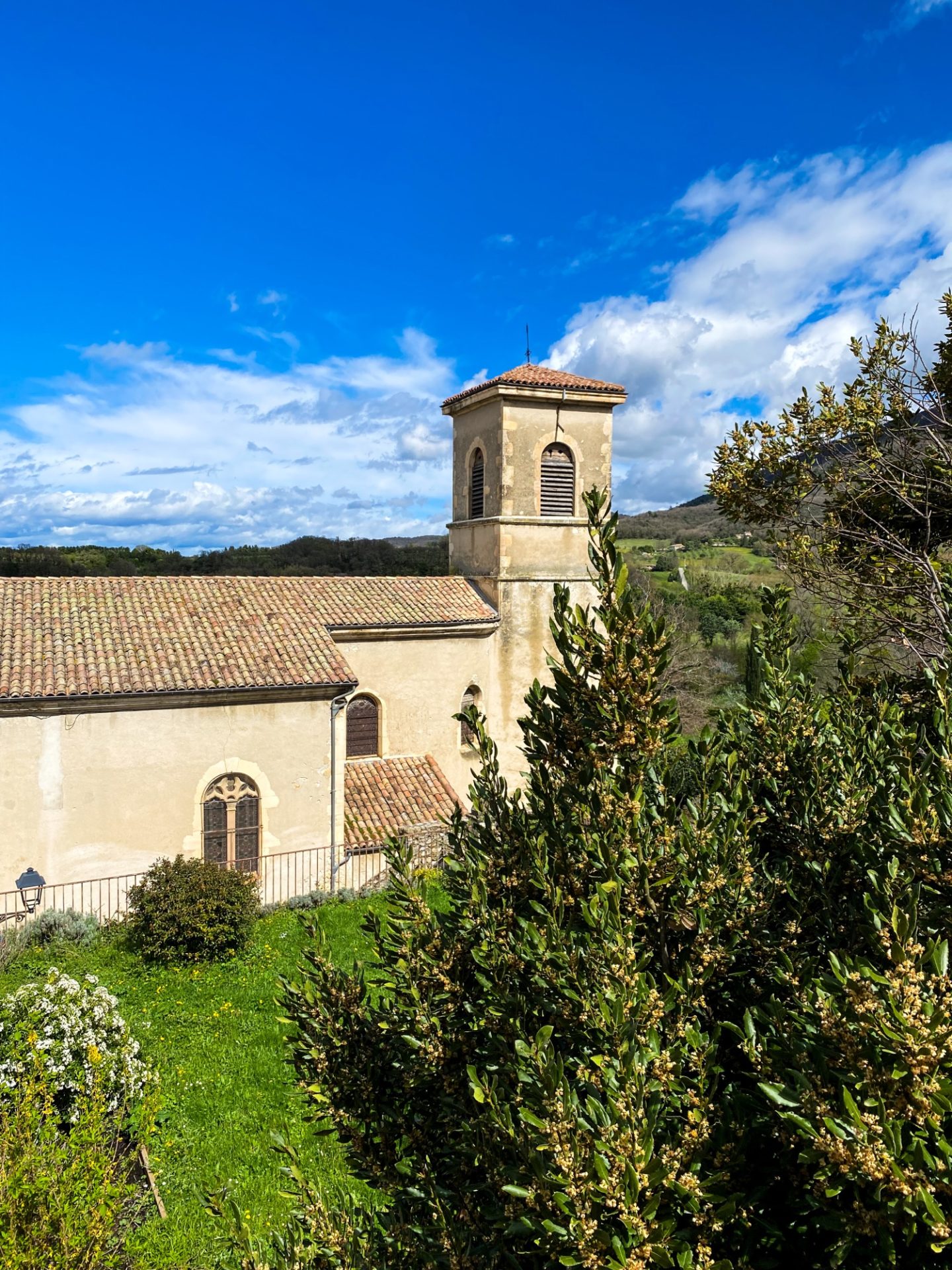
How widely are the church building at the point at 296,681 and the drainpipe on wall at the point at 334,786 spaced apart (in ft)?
0.16

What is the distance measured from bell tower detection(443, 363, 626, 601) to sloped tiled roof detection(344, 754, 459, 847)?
4963 millimetres

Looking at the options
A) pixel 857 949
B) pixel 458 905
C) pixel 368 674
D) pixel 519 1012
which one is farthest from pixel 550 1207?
pixel 368 674

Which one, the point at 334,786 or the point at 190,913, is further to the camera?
the point at 334,786

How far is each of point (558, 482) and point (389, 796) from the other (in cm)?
887

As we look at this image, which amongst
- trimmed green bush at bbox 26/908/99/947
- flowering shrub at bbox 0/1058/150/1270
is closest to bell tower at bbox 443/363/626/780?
trimmed green bush at bbox 26/908/99/947

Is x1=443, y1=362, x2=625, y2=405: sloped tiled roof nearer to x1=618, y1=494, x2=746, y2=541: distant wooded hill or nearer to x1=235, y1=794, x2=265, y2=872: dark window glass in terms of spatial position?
x1=235, y1=794, x2=265, y2=872: dark window glass

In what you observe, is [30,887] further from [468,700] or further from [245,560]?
[245,560]

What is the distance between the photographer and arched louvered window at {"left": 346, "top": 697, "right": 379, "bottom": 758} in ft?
60.1

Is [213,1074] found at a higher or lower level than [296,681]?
lower

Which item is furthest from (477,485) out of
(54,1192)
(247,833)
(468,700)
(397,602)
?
(54,1192)

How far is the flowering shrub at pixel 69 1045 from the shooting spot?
25.2 ft

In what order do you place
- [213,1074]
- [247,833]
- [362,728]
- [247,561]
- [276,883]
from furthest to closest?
[247,561] < [362,728] < [276,883] < [247,833] < [213,1074]

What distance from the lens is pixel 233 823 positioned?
15727 mm

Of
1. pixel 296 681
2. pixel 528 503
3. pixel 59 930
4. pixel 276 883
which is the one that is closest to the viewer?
pixel 59 930
